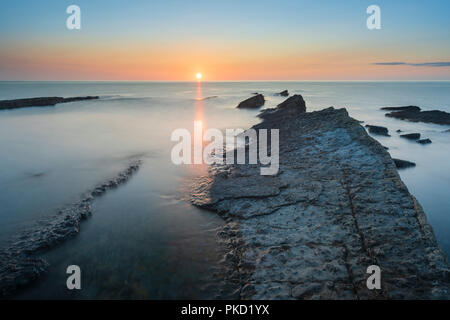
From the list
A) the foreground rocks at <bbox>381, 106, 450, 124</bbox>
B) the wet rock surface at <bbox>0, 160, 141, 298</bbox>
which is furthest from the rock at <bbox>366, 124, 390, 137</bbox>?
the wet rock surface at <bbox>0, 160, 141, 298</bbox>

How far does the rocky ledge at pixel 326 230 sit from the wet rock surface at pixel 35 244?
A: 3012mm

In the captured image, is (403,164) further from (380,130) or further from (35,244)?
(35,244)

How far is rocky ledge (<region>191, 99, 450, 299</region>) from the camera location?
3871 mm

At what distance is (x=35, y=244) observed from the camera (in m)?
5.31

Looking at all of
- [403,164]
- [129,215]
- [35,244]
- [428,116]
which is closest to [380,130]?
[403,164]

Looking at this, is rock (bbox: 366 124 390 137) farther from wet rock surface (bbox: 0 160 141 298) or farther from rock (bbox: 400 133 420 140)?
wet rock surface (bbox: 0 160 141 298)

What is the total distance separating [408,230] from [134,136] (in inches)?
627

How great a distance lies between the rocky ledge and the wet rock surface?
9.88ft

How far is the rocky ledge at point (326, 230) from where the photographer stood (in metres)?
3.87

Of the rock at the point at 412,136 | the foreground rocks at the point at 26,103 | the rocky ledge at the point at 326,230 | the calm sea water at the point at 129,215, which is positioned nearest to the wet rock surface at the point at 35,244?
the calm sea water at the point at 129,215

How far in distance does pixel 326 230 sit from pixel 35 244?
5.90 metres

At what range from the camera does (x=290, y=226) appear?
5.33 metres

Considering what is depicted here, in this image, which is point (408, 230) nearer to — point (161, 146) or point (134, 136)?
point (161, 146)

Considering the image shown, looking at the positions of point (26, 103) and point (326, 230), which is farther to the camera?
point (26, 103)
